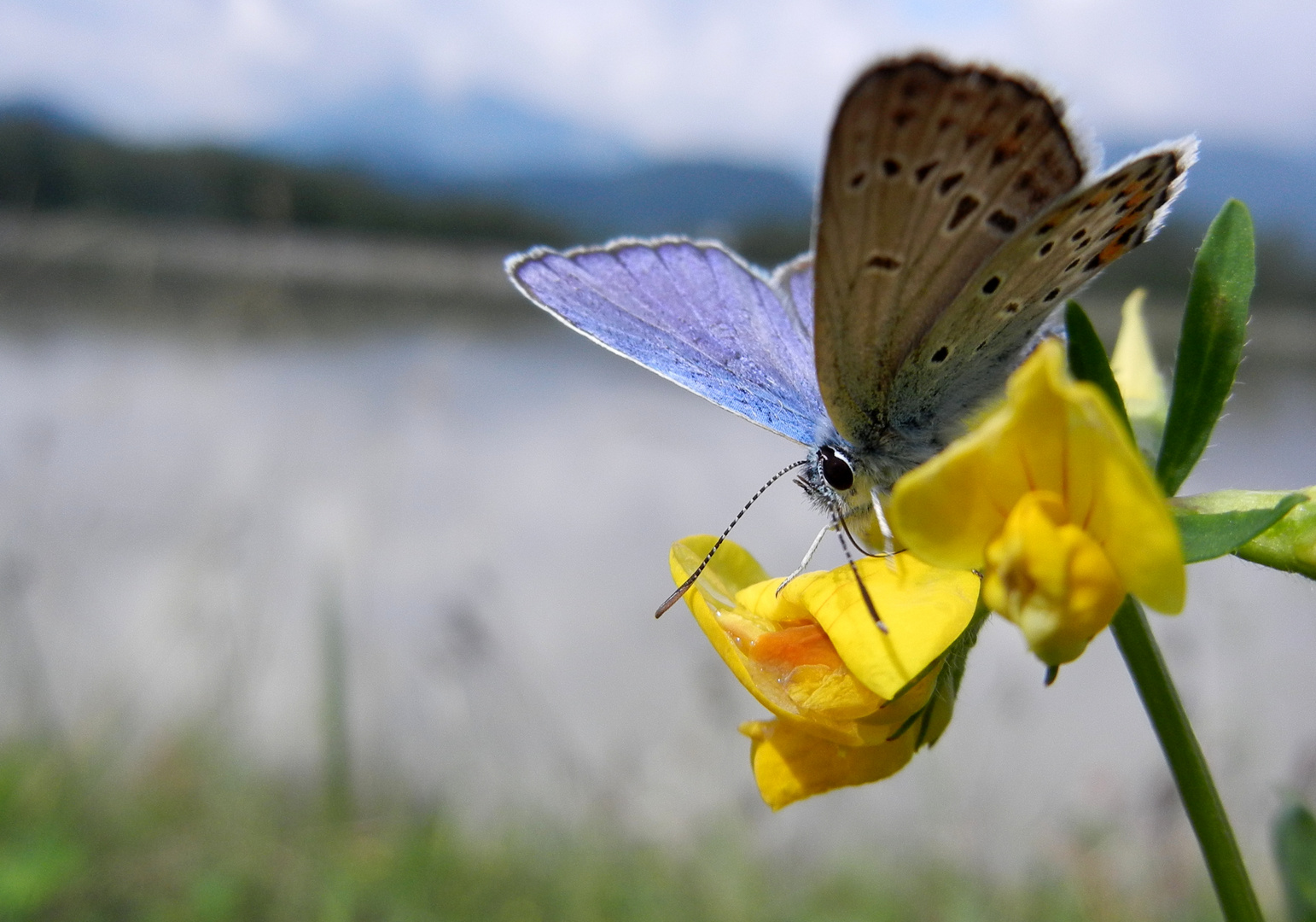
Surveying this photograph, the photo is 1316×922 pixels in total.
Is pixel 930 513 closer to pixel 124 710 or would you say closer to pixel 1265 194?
pixel 124 710

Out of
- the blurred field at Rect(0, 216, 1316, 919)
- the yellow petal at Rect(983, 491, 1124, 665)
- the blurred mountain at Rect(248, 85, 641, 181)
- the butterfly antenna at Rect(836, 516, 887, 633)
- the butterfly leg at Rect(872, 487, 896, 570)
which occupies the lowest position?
the blurred mountain at Rect(248, 85, 641, 181)

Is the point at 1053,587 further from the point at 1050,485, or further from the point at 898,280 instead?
the point at 898,280

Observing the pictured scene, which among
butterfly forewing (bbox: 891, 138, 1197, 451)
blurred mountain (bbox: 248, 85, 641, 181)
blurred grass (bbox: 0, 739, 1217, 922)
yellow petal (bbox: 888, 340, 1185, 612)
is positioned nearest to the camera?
yellow petal (bbox: 888, 340, 1185, 612)

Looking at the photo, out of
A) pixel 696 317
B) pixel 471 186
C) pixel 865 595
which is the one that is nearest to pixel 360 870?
pixel 696 317

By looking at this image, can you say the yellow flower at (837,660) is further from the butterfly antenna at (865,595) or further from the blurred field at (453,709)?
the blurred field at (453,709)

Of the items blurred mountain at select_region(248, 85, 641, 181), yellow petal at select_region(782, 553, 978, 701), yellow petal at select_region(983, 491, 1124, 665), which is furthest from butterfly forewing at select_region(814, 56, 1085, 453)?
blurred mountain at select_region(248, 85, 641, 181)

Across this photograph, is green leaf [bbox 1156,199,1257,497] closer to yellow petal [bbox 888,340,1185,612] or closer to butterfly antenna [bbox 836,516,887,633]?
yellow petal [bbox 888,340,1185,612]
